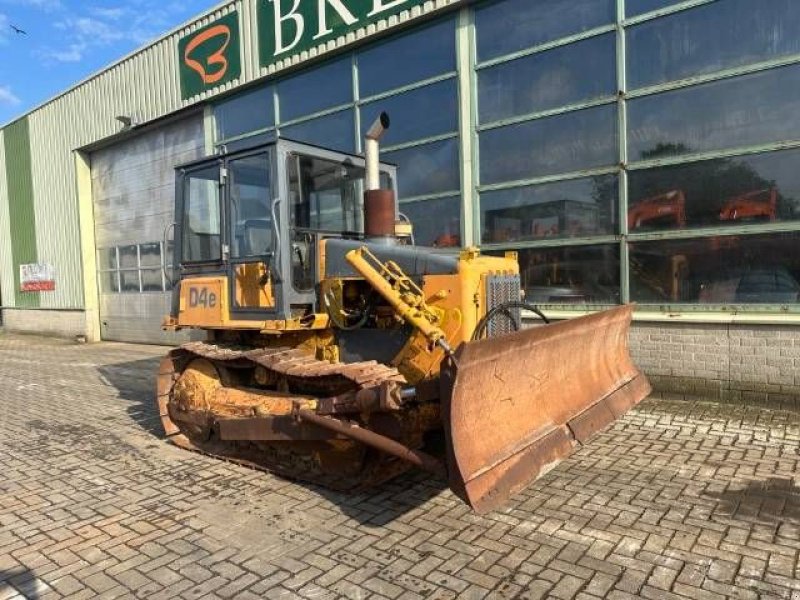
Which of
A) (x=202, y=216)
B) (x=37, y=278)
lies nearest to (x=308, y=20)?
(x=202, y=216)

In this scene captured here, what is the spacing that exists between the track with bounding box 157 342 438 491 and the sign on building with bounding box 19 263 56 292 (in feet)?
49.1

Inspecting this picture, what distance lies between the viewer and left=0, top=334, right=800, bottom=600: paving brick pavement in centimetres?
326

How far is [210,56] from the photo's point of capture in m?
13.0

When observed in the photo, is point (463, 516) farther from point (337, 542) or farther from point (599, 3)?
point (599, 3)

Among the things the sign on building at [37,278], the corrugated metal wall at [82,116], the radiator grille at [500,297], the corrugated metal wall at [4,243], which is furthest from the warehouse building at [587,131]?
the corrugated metal wall at [4,243]

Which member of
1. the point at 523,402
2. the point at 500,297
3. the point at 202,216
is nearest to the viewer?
the point at 523,402

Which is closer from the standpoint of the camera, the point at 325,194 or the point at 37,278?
the point at 325,194

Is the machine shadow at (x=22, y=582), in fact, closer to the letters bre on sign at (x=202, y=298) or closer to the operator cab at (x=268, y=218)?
the operator cab at (x=268, y=218)

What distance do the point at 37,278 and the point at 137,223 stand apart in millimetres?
5722

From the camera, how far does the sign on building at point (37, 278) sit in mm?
18250

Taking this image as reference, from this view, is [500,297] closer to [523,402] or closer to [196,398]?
[523,402]

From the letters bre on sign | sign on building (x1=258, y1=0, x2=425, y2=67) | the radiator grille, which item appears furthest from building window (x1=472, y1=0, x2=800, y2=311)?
the letters bre on sign

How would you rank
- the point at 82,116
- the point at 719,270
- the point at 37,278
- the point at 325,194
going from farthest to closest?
1. the point at 37,278
2. the point at 82,116
3. the point at 719,270
4. the point at 325,194

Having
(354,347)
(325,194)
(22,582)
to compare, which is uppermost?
(325,194)
